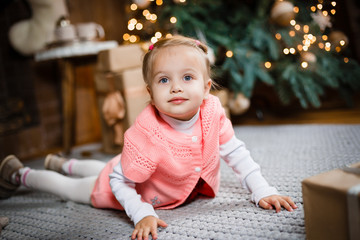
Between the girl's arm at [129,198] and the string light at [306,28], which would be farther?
the string light at [306,28]

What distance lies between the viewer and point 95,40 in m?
1.61

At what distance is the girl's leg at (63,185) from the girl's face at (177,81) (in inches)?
14.1

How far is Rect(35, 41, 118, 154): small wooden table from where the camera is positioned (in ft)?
4.91

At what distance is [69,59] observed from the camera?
5.43 ft

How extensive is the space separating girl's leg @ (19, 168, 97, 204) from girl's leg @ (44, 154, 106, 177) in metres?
0.09

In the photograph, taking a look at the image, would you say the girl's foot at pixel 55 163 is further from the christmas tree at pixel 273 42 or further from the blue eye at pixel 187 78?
the christmas tree at pixel 273 42

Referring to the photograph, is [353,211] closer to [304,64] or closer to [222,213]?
[222,213]

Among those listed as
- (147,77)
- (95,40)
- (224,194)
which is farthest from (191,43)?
(95,40)

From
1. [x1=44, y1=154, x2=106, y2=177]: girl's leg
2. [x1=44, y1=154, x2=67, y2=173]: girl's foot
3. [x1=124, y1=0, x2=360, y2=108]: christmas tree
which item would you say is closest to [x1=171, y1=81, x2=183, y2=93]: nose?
[x1=44, y1=154, x2=106, y2=177]: girl's leg

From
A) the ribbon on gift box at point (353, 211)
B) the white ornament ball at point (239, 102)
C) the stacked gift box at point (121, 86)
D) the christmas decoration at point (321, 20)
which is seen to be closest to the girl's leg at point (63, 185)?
the stacked gift box at point (121, 86)

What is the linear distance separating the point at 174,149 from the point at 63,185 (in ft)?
1.32

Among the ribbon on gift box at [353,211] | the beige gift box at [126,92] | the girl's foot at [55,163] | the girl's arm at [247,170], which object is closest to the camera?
the ribbon on gift box at [353,211]

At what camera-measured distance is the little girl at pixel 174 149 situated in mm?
720

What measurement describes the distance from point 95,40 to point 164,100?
1.03 m
